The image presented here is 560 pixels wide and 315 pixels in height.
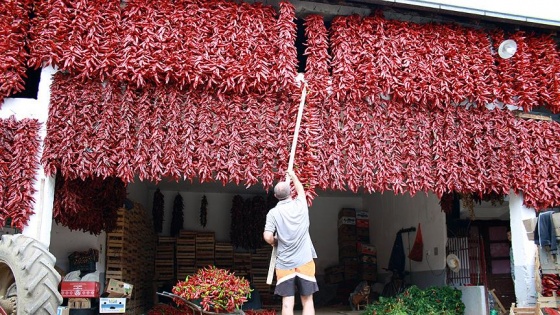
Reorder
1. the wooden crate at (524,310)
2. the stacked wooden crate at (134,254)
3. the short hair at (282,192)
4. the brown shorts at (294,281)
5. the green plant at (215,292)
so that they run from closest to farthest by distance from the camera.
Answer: the brown shorts at (294,281) < the short hair at (282,192) < the green plant at (215,292) < the wooden crate at (524,310) < the stacked wooden crate at (134,254)

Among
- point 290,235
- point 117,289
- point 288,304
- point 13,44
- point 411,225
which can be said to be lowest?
point 117,289

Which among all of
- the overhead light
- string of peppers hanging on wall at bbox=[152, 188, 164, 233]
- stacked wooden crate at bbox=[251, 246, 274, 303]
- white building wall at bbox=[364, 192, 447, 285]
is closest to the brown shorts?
the overhead light

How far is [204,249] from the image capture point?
42.5ft

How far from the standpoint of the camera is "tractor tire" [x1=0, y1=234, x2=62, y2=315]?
459 centimetres

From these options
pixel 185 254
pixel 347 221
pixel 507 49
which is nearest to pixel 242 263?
pixel 185 254

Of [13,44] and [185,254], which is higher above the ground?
[13,44]

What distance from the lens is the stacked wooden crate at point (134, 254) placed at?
9555 millimetres

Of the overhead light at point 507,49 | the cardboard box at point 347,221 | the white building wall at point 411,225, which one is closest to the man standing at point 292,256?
the overhead light at point 507,49

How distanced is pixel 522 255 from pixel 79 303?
257 inches

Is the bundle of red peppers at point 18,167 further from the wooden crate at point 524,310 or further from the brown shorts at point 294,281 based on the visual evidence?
the wooden crate at point 524,310

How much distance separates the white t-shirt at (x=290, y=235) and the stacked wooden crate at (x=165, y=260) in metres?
8.43

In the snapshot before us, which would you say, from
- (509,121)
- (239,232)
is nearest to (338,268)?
(239,232)

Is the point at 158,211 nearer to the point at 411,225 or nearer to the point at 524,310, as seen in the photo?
the point at 411,225

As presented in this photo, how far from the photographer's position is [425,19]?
7824 millimetres
